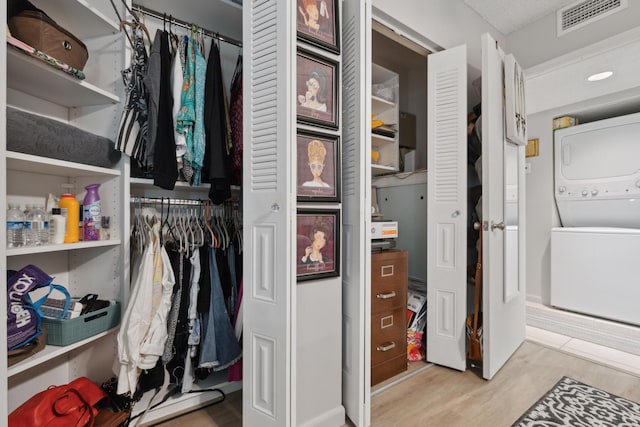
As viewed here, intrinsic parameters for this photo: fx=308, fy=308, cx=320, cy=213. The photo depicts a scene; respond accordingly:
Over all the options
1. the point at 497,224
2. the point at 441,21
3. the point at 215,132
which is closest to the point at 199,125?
the point at 215,132

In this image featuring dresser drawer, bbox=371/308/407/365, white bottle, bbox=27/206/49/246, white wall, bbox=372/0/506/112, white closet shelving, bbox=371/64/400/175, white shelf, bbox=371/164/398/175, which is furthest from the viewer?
white closet shelving, bbox=371/64/400/175

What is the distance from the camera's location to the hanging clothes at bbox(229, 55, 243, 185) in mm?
1677

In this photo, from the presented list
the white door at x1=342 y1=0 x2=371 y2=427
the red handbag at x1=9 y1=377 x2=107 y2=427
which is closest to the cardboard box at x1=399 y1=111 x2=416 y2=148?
the white door at x1=342 y1=0 x2=371 y2=427

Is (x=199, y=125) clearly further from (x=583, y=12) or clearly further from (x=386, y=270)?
(x=583, y=12)

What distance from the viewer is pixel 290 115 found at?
123 centimetres

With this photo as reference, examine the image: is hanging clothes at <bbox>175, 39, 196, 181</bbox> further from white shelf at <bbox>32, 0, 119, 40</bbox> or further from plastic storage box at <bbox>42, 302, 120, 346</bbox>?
plastic storage box at <bbox>42, 302, 120, 346</bbox>

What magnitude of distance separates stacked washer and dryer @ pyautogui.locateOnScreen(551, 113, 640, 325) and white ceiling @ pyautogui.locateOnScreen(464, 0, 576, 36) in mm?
1084

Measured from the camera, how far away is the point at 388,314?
78.4 inches

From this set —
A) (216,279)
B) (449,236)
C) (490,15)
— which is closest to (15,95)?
(216,279)

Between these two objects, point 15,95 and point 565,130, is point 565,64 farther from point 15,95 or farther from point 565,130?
point 15,95

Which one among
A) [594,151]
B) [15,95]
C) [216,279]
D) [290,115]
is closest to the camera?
[290,115]

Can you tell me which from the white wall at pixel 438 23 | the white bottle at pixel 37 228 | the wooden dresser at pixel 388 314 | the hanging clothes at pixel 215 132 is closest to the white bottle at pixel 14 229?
the white bottle at pixel 37 228

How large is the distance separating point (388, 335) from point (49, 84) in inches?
86.5

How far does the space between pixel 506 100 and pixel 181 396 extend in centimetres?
267
